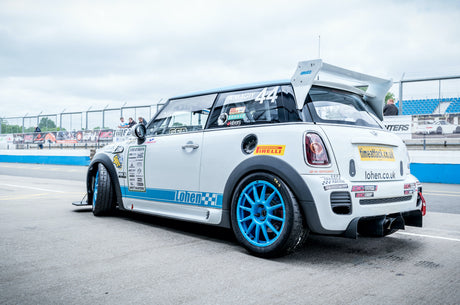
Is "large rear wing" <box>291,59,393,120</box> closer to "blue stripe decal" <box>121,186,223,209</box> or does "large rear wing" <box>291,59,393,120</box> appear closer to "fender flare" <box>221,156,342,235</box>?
"fender flare" <box>221,156,342,235</box>

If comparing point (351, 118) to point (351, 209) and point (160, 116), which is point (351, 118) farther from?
point (160, 116)

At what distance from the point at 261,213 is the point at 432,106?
1181 centimetres

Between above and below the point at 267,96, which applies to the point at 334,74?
above

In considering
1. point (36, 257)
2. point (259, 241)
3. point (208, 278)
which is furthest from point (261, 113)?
point (36, 257)

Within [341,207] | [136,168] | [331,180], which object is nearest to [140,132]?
[136,168]

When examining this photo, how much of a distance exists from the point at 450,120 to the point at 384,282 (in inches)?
461

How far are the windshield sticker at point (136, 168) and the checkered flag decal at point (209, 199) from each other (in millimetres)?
1088

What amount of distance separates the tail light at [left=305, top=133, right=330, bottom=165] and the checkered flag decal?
108 centimetres

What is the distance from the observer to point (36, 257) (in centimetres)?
342

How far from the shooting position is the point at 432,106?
523 inches

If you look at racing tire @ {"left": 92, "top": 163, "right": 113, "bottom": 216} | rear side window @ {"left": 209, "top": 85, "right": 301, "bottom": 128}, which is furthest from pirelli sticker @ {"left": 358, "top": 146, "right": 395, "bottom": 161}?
racing tire @ {"left": 92, "top": 163, "right": 113, "bottom": 216}

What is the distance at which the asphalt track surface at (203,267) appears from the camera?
256 centimetres

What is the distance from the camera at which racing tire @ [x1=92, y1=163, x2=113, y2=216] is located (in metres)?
5.32

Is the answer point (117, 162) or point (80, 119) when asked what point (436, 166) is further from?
point (80, 119)
